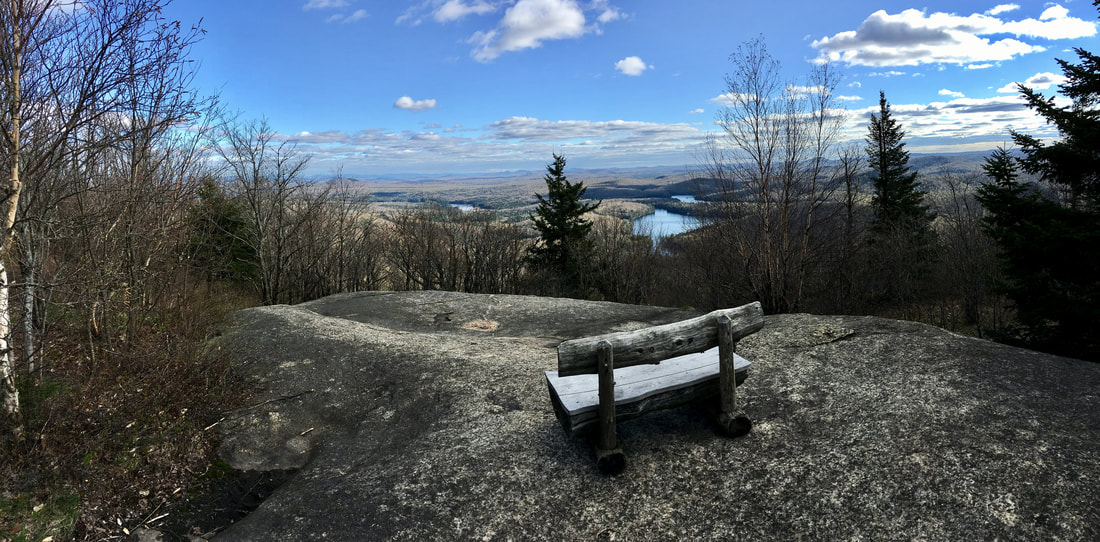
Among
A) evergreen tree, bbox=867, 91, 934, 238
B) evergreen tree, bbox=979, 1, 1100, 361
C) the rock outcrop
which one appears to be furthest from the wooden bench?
evergreen tree, bbox=867, 91, 934, 238

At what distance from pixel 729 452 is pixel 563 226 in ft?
94.7

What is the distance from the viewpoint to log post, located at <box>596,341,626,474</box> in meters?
4.52

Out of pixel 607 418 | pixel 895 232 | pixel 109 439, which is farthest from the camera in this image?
pixel 895 232

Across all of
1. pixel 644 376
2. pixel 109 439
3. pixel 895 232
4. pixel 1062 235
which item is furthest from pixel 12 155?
pixel 895 232

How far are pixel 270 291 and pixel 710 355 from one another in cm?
2232

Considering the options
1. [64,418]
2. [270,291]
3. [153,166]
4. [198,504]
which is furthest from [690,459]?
[270,291]

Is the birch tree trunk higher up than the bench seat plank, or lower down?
higher up

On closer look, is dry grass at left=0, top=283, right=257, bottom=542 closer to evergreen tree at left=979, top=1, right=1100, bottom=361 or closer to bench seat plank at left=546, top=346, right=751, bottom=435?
bench seat plank at left=546, top=346, right=751, bottom=435

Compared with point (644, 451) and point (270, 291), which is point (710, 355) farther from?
point (270, 291)

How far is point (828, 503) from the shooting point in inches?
166

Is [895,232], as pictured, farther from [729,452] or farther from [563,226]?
[729,452]

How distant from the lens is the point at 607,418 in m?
4.70

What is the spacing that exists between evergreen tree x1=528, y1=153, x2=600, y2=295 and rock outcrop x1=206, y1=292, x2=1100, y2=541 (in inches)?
991

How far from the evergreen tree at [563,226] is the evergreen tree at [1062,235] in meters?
25.3
